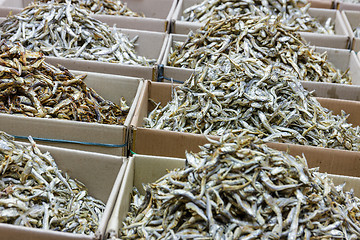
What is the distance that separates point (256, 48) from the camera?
8.82ft

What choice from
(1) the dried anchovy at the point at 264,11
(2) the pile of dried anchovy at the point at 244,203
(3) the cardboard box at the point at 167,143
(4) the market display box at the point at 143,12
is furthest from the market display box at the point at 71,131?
(1) the dried anchovy at the point at 264,11

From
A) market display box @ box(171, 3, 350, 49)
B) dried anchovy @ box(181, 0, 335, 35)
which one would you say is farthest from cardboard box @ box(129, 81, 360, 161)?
dried anchovy @ box(181, 0, 335, 35)

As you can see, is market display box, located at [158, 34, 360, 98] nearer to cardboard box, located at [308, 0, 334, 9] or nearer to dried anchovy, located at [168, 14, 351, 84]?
dried anchovy, located at [168, 14, 351, 84]

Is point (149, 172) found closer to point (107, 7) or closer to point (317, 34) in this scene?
point (317, 34)

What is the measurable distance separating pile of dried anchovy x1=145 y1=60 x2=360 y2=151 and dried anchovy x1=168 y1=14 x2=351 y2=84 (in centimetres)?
29

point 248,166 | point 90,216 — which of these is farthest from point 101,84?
point 248,166

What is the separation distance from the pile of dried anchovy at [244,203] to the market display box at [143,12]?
2017 millimetres

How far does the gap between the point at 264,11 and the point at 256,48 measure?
0.83 m

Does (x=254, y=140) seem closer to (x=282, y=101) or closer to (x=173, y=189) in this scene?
(x=173, y=189)

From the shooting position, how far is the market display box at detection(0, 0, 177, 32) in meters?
3.44

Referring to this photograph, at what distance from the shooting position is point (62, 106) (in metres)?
2.32

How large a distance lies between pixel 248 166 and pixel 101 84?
1355 millimetres

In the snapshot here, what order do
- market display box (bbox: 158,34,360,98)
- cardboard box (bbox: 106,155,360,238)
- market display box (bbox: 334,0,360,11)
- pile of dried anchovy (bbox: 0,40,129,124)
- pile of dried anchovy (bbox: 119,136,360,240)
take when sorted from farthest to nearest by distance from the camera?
1. market display box (bbox: 334,0,360,11)
2. market display box (bbox: 158,34,360,98)
3. pile of dried anchovy (bbox: 0,40,129,124)
4. cardboard box (bbox: 106,155,360,238)
5. pile of dried anchovy (bbox: 119,136,360,240)

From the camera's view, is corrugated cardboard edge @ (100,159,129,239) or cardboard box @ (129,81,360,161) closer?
corrugated cardboard edge @ (100,159,129,239)
